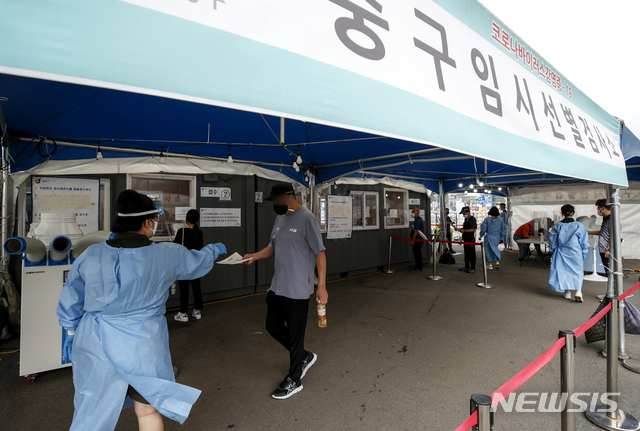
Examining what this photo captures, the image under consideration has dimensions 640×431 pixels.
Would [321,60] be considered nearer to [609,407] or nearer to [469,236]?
[609,407]

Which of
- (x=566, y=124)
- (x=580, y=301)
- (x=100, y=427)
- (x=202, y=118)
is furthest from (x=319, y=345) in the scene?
(x=580, y=301)

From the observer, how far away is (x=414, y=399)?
2.65 meters

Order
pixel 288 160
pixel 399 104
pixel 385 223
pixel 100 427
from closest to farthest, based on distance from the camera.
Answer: pixel 399 104
pixel 100 427
pixel 288 160
pixel 385 223

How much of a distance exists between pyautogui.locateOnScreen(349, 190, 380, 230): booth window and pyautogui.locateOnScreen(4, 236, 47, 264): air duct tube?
583 centimetres

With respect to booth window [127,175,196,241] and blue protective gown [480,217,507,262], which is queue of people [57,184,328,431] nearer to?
booth window [127,175,196,241]

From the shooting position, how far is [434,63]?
1.06m

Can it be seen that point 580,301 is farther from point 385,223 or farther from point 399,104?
point 399,104

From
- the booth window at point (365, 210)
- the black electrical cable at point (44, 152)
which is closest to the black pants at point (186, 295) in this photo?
the black electrical cable at point (44, 152)

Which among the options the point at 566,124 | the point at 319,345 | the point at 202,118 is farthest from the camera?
the point at 319,345

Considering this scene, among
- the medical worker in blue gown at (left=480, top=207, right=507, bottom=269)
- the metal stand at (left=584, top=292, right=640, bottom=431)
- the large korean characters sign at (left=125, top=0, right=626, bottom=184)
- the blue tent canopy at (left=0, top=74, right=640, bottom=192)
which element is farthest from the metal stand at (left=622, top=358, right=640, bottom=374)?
the medical worker in blue gown at (left=480, top=207, right=507, bottom=269)

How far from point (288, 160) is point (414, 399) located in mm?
4470

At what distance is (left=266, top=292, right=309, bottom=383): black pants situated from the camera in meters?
2.59

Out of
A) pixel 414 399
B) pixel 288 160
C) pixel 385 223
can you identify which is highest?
pixel 288 160

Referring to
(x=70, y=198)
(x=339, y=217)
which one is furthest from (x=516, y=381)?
(x=339, y=217)
